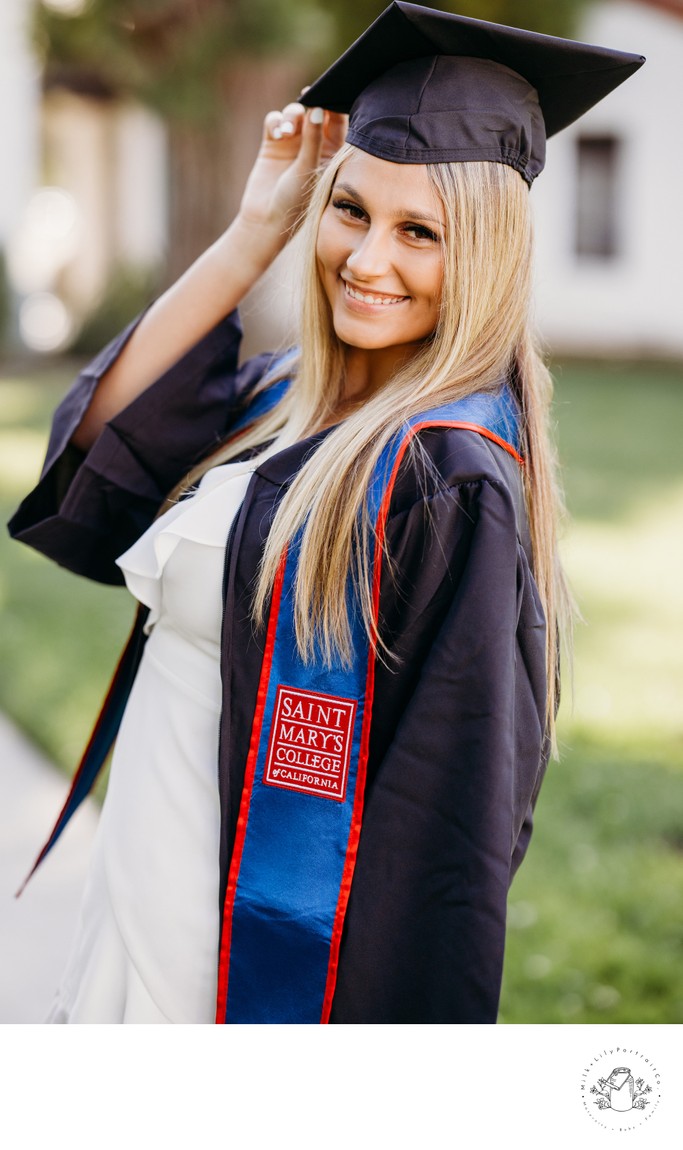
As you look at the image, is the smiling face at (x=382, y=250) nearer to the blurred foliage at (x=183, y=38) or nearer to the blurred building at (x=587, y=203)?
the blurred foliage at (x=183, y=38)

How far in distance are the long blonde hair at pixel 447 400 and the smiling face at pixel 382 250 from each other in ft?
0.10

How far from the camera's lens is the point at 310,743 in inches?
63.2

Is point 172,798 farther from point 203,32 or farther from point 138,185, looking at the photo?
point 138,185

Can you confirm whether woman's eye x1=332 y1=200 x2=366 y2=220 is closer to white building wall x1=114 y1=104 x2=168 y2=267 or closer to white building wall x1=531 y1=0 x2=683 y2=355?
white building wall x1=531 y1=0 x2=683 y2=355

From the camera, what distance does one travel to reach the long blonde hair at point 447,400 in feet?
5.17

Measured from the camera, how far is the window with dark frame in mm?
15312

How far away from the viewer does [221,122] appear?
815 centimetres

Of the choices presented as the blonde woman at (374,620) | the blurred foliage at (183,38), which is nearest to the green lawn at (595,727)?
the blonde woman at (374,620)

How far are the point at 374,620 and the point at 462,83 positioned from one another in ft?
2.47

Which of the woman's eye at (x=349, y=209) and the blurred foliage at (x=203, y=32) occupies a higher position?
the blurred foliage at (x=203, y=32)

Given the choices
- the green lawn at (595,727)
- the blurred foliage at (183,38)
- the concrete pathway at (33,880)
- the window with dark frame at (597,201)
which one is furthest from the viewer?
the window with dark frame at (597,201)

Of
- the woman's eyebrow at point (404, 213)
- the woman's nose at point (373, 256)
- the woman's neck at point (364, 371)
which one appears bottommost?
the woman's neck at point (364, 371)

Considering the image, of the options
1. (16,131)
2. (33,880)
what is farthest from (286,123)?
(16,131)
